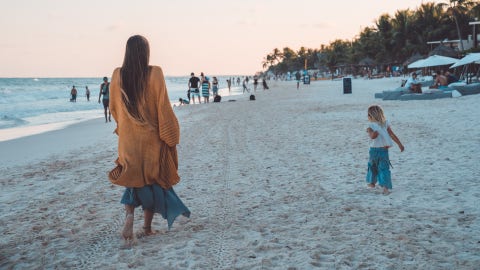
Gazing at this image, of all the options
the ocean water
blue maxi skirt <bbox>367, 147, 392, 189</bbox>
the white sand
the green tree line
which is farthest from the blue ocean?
the green tree line

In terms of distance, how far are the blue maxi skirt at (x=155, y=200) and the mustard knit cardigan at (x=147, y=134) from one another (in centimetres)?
9

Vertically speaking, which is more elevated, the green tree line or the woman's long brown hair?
the green tree line

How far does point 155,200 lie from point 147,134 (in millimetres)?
554

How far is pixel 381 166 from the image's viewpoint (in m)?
4.92

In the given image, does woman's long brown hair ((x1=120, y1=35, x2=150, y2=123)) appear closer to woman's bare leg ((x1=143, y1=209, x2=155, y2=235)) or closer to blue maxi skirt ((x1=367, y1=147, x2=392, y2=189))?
woman's bare leg ((x1=143, y1=209, x2=155, y2=235))

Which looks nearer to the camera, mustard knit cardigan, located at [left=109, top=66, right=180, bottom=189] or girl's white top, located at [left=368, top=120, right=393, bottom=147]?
mustard knit cardigan, located at [left=109, top=66, right=180, bottom=189]

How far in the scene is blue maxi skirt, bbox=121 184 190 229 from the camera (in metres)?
3.43

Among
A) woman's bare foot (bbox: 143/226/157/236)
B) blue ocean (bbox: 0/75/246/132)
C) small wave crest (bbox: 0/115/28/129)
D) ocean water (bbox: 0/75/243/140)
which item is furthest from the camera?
blue ocean (bbox: 0/75/246/132)

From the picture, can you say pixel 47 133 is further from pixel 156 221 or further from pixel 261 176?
pixel 156 221

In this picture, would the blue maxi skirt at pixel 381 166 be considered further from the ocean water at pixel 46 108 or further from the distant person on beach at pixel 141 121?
the ocean water at pixel 46 108

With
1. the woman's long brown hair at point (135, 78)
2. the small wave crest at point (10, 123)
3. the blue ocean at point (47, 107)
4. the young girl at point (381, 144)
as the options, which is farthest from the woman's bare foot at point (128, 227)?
the small wave crest at point (10, 123)

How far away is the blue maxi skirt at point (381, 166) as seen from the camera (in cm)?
488

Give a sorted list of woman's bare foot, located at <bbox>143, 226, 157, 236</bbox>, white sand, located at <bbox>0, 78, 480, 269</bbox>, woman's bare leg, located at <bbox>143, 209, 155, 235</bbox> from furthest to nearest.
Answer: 1. woman's bare foot, located at <bbox>143, 226, 157, 236</bbox>
2. woman's bare leg, located at <bbox>143, 209, 155, 235</bbox>
3. white sand, located at <bbox>0, 78, 480, 269</bbox>

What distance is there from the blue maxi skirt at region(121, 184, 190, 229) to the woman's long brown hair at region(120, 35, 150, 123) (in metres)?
0.56
